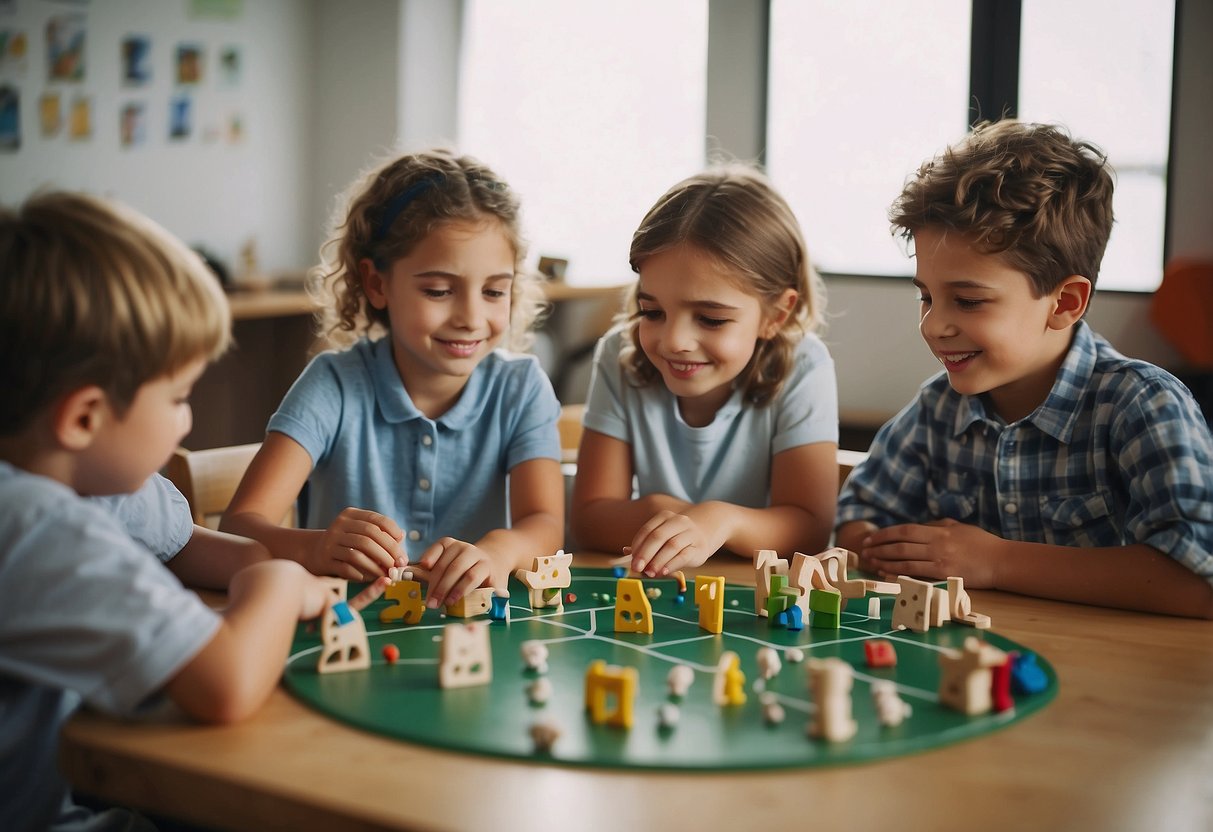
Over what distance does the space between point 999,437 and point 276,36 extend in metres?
4.63

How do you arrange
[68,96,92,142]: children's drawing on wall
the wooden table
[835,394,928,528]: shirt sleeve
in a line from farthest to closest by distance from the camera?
[68,96,92,142]: children's drawing on wall, [835,394,928,528]: shirt sleeve, the wooden table

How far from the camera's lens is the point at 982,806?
85cm

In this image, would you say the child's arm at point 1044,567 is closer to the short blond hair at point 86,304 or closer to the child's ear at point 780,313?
the child's ear at point 780,313

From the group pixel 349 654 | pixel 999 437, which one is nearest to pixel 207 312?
pixel 349 654

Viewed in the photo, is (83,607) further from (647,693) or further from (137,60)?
(137,60)

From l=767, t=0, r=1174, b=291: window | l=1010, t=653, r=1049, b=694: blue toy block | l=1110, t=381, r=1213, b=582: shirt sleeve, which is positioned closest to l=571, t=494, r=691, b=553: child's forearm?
l=1110, t=381, r=1213, b=582: shirt sleeve

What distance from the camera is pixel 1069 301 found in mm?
1611

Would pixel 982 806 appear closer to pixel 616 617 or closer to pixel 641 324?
pixel 616 617

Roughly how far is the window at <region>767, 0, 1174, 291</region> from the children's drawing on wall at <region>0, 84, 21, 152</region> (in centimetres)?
301

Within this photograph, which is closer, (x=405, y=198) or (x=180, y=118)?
(x=405, y=198)

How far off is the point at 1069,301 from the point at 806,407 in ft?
1.34

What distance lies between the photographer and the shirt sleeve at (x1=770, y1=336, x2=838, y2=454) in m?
1.85

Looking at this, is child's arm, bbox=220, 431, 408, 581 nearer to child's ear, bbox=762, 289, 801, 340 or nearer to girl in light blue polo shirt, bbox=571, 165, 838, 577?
girl in light blue polo shirt, bbox=571, 165, 838, 577

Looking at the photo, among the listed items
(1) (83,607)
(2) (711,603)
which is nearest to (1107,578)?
(2) (711,603)
